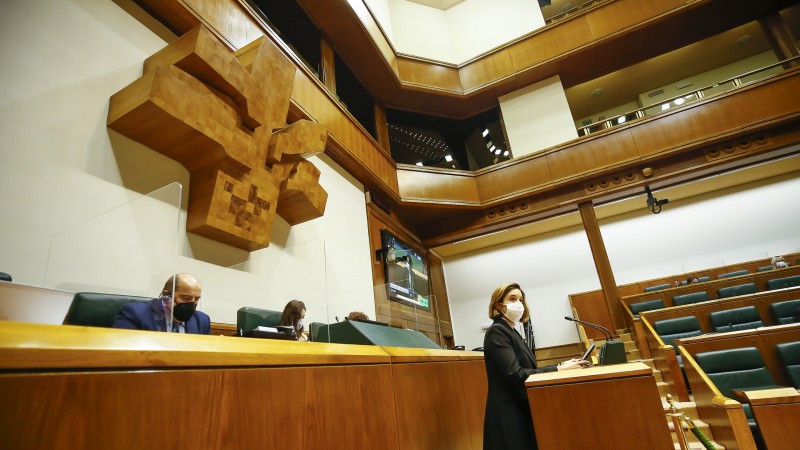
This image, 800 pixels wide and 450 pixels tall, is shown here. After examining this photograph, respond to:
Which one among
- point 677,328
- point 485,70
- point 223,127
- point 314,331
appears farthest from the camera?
point 485,70

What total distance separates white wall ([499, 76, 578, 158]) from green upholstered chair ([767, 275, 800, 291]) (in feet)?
10.8

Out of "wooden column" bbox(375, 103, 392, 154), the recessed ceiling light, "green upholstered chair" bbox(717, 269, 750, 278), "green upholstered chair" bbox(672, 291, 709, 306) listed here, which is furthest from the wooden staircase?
the recessed ceiling light

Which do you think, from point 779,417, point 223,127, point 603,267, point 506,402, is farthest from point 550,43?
point 506,402

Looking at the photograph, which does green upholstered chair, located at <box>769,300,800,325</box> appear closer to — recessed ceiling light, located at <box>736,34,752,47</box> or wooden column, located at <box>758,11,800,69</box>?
wooden column, located at <box>758,11,800,69</box>

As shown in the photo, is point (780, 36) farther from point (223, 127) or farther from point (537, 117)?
point (223, 127)

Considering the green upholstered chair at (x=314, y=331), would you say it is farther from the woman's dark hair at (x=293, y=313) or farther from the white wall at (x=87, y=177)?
the white wall at (x=87, y=177)

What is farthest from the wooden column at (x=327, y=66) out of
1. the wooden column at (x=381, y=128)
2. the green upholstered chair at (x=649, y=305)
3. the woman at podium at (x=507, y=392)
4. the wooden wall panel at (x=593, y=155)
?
the green upholstered chair at (x=649, y=305)

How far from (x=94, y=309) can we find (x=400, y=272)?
14.2 ft

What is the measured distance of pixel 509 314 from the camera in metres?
2.02

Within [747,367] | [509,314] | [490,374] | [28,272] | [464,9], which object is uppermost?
[464,9]

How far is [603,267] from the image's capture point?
643 cm

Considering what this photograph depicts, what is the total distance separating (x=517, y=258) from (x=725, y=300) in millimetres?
4336

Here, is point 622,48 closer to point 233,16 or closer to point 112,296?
point 233,16

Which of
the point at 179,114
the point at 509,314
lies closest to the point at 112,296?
the point at 179,114
